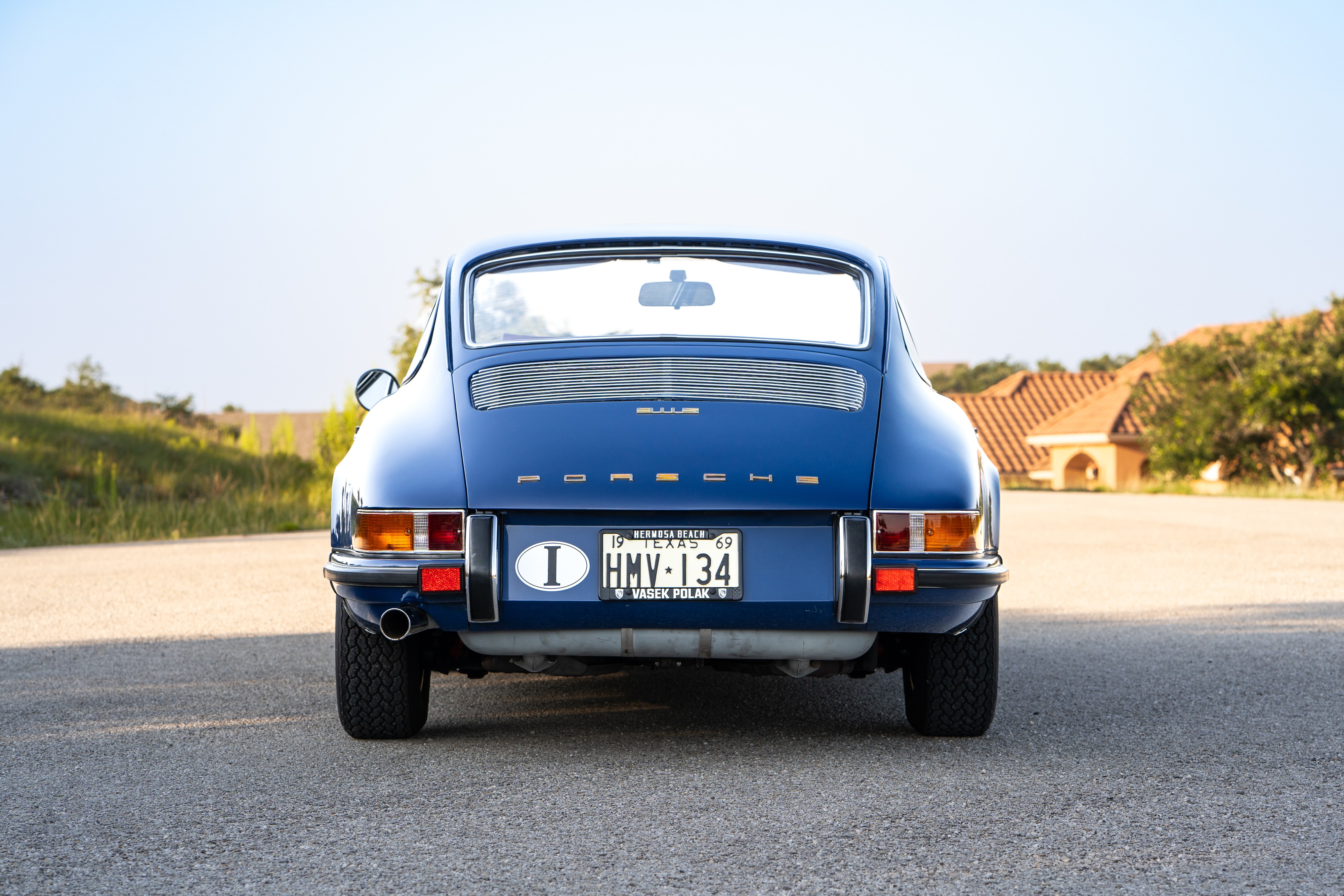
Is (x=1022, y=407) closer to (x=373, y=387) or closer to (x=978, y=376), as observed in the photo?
(x=978, y=376)

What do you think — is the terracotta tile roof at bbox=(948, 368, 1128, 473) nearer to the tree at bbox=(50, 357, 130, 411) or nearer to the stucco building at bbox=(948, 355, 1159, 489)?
the stucco building at bbox=(948, 355, 1159, 489)

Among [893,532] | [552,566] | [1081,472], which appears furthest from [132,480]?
[1081,472]

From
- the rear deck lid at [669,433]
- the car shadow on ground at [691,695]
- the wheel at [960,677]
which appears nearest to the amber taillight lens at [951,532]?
the rear deck lid at [669,433]

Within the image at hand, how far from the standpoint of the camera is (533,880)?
98.3 inches

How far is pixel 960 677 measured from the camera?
145 inches

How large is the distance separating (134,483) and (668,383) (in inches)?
739

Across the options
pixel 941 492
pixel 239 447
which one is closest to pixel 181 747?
pixel 941 492

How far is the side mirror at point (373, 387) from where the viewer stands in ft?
14.1

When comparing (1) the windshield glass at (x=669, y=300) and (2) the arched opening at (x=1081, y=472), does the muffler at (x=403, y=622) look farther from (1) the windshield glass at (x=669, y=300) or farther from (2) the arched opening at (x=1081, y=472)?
(2) the arched opening at (x=1081, y=472)

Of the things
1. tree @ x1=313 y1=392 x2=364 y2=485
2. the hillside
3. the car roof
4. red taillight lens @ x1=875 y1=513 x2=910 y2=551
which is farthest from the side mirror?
tree @ x1=313 y1=392 x2=364 y2=485

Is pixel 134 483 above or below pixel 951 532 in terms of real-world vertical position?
below

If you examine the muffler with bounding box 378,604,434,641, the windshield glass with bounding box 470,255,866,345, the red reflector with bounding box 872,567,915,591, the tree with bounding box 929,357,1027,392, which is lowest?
the muffler with bounding box 378,604,434,641

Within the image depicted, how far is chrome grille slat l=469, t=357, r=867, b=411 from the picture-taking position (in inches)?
136

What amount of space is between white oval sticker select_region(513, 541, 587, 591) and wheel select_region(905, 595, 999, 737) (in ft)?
3.67
